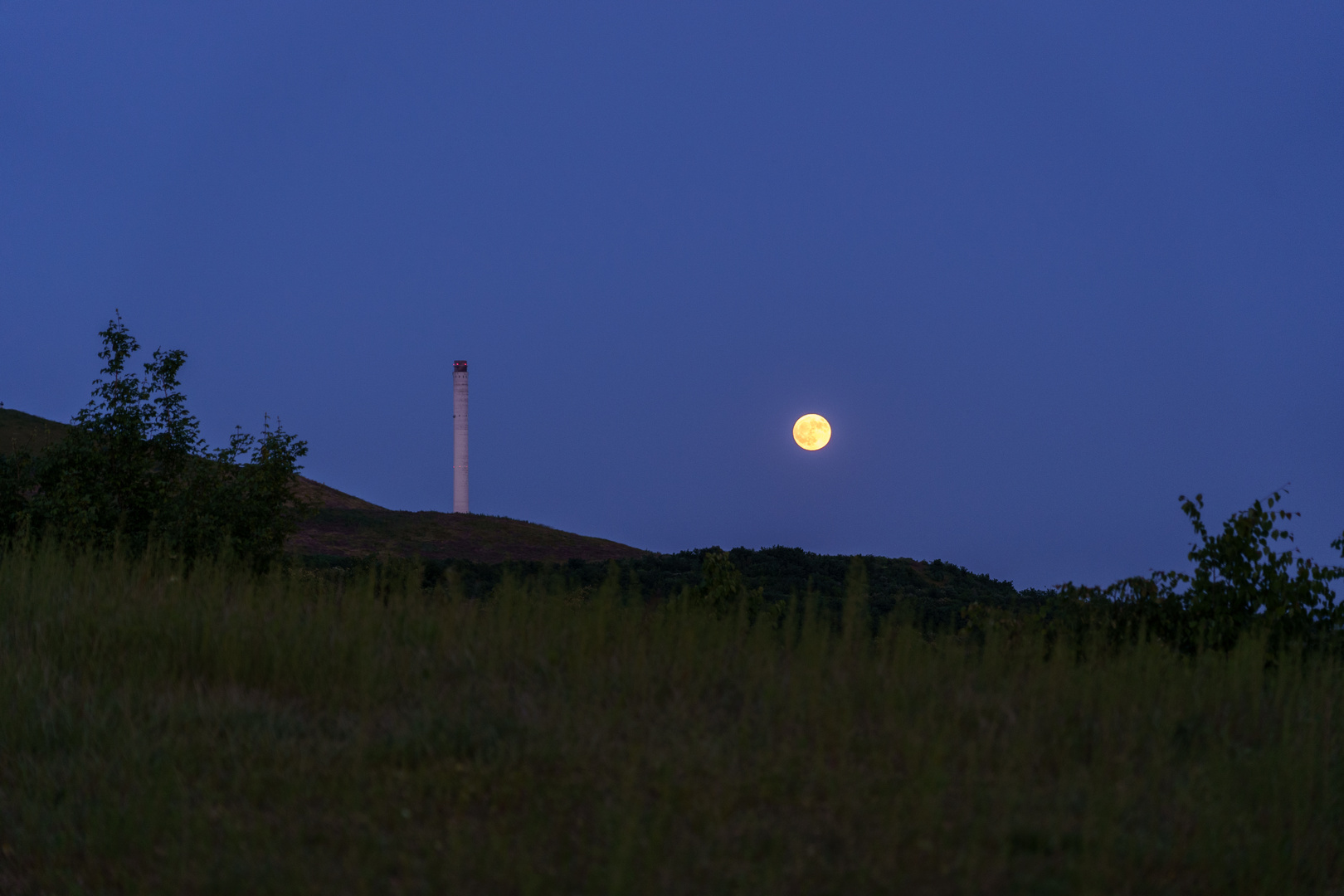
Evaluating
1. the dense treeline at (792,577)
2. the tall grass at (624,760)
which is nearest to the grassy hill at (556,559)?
the dense treeline at (792,577)

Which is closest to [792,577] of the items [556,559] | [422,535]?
[556,559]

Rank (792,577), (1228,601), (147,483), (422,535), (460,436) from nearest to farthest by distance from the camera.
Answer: (1228,601) < (147,483) < (792,577) < (422,535) < (460,436)

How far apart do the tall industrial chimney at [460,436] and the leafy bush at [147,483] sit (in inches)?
1518

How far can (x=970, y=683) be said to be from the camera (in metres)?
7.63

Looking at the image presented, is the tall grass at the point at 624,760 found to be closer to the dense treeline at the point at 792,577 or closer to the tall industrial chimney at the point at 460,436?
the dense treeline at the point at 792,577

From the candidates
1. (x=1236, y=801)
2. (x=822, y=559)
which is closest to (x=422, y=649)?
(x=1236, y=801)

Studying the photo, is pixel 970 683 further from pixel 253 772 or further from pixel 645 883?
pixel 253 772

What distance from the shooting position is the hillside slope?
4078 cm

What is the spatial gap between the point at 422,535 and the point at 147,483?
2796 cm

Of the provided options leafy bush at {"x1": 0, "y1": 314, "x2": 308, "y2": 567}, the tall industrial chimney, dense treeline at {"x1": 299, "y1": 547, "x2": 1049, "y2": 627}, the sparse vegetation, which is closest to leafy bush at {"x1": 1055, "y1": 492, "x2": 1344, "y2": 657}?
the sparse vegetation

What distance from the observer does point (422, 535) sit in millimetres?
44719

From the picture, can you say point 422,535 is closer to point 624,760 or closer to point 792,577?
point 792,577

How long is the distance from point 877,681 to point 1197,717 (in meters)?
2.34

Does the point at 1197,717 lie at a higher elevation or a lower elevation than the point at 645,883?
higher
